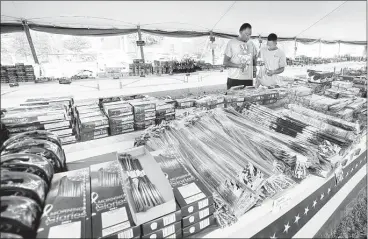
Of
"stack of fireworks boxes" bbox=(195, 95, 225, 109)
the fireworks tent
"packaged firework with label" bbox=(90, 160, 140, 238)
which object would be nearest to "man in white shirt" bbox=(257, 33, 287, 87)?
the fireworks tent

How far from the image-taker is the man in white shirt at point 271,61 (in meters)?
3.04

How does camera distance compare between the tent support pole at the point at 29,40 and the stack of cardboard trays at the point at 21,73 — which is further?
the tent support pole at the point at 29,40

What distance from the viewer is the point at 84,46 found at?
596 centimetres

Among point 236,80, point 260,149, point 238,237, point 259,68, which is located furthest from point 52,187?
point 259,68

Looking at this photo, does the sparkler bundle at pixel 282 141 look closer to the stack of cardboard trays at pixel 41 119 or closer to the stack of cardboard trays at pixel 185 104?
the stack of cardboard trays at pixel 185 104

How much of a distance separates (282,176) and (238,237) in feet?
1.11

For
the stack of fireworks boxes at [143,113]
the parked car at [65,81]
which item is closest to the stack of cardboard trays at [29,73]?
the parked car at [65,81]

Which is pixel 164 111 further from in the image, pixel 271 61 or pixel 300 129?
pixel 271 61

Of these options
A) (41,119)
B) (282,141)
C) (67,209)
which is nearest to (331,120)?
(282,141)

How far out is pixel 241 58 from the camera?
278cm

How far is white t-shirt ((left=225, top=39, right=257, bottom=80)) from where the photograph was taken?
2771 mm

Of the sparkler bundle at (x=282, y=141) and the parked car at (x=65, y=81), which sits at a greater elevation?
the parked car at (x=65, y=81)

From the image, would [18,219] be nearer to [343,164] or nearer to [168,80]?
[343,164]

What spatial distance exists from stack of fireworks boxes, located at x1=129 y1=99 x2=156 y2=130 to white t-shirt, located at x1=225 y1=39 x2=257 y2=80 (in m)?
1.67
